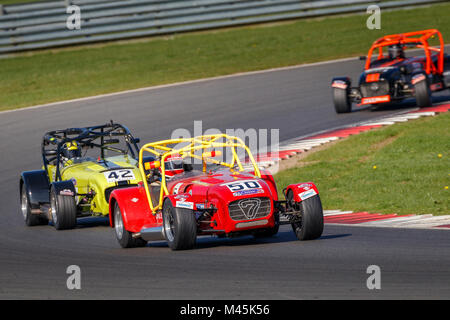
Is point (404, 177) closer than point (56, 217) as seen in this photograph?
No

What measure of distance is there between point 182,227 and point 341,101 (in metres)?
11.0

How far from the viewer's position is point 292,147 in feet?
54.8

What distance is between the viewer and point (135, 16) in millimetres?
28016

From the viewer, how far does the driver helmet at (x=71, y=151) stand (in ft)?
44.2

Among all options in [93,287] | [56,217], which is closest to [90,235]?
[56,217]

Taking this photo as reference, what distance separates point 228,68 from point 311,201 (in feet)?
55.6

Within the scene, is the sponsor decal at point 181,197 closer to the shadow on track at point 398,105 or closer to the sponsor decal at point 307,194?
the sponsor decal at point 307,194

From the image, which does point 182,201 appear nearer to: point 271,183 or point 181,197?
point 181,197

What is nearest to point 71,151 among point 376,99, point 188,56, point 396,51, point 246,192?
point 246,192

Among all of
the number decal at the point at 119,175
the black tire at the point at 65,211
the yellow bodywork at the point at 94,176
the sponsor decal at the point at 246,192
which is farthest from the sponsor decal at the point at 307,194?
the black tire at the point at 65,211

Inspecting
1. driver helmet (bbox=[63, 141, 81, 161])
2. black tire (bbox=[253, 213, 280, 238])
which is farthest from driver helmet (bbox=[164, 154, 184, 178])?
driver helmet (bbox=[63, 141, 81, 161])

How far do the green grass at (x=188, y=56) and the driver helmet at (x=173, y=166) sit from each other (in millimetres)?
13322

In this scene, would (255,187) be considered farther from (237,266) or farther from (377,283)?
(377,283)

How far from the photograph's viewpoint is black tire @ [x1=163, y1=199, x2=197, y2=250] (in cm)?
881
